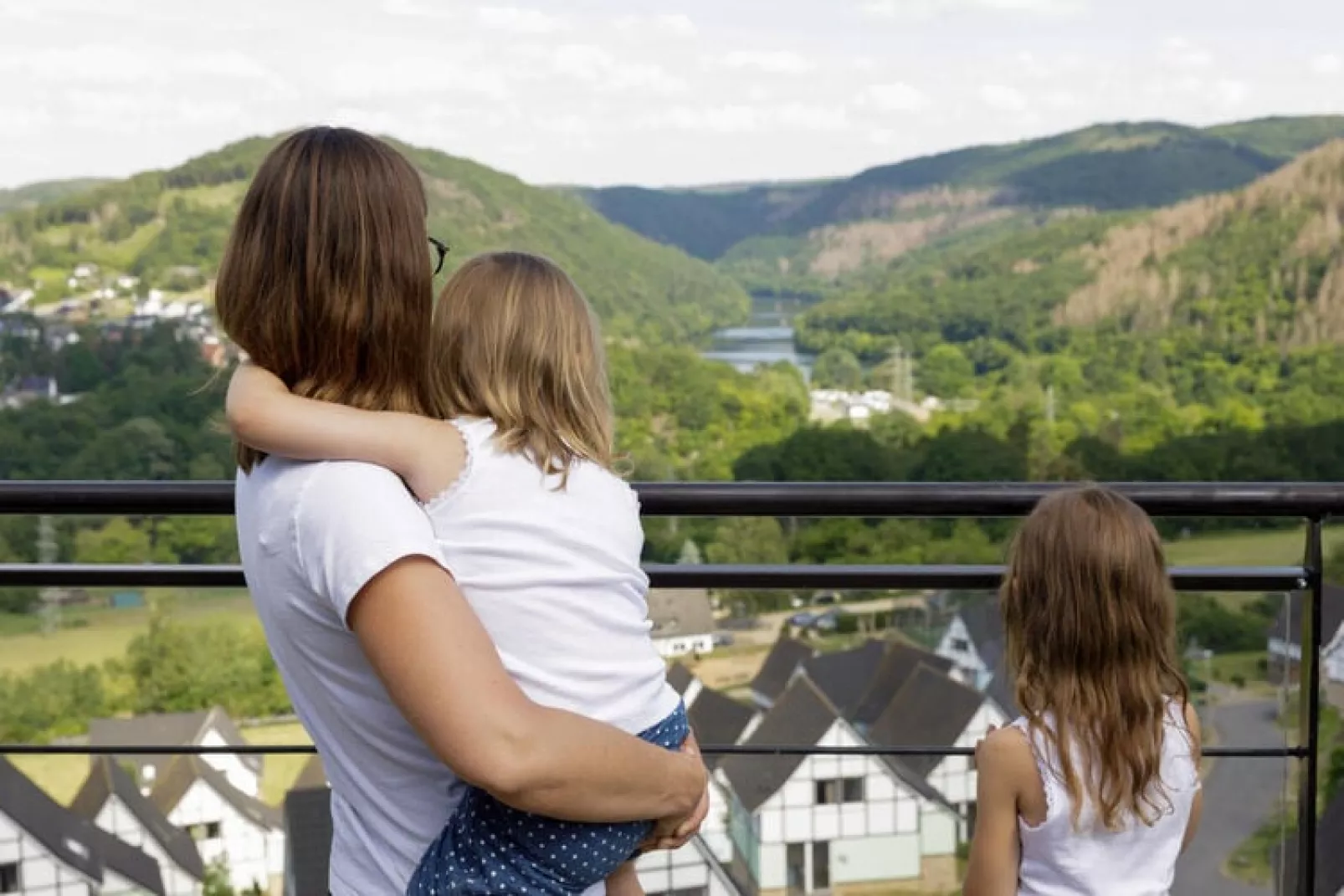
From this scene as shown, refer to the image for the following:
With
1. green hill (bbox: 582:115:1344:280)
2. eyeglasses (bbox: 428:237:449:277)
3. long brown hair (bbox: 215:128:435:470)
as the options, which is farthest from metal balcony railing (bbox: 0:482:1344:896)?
green hill (bbox: 582:115:1344:280)

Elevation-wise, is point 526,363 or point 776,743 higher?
point 526,363

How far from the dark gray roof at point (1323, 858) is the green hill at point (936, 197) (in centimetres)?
5388

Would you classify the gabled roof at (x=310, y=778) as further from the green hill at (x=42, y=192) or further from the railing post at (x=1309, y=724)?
the green hill at (x=42, y=192)

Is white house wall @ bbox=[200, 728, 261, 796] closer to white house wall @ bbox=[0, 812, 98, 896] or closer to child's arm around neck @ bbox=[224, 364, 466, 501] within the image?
white house wall @ bbox=[0, 812, 98, 896]

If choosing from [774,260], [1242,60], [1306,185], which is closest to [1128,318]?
[1306,185]

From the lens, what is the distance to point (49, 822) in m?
2.14

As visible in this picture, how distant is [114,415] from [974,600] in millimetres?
32240

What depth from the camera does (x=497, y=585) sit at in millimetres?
1005

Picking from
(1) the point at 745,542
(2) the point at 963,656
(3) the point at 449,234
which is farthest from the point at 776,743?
(3) the point at 449,234

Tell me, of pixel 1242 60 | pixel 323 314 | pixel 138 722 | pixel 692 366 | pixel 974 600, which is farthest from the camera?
pixel 1242 60

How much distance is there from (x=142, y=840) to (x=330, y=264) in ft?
4.87

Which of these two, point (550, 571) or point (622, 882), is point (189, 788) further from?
point (550, 571)

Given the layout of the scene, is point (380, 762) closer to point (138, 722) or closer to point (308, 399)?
point (308, 399)

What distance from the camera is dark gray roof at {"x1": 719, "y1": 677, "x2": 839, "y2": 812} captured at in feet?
6.82
